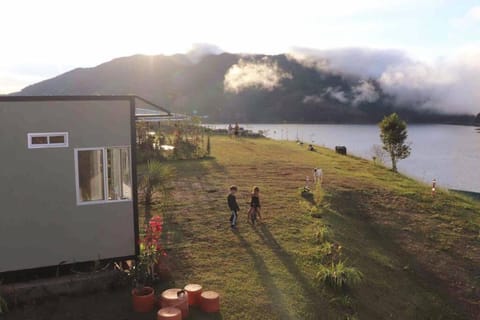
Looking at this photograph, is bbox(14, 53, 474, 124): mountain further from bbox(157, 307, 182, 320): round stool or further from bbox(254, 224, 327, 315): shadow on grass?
bbox(157, 307, 182, 320): round stool

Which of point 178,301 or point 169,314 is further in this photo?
point 178,301

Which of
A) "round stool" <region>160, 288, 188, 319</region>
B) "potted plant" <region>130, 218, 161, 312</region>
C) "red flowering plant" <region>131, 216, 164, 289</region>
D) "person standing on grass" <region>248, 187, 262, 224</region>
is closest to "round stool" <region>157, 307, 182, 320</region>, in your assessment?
"round stool" <region>160, 288, 188, 319</region>

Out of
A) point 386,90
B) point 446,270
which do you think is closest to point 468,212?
point 446,270

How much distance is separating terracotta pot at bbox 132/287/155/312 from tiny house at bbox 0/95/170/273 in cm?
110

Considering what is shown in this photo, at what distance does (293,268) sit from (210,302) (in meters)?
2.29

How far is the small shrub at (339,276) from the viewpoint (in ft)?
25.7

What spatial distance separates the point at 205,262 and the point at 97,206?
2.36 m

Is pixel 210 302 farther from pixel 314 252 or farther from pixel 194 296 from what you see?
pixel 314 252

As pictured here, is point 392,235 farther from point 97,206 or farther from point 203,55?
point 203,55

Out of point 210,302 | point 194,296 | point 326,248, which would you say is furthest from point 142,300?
point 326,248

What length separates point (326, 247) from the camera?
9297 mm

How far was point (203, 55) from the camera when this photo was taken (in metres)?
132

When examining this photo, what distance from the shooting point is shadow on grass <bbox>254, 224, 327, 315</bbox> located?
717cm

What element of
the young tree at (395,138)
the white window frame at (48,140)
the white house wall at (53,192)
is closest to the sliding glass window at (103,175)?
the white house wall at (53,192)
